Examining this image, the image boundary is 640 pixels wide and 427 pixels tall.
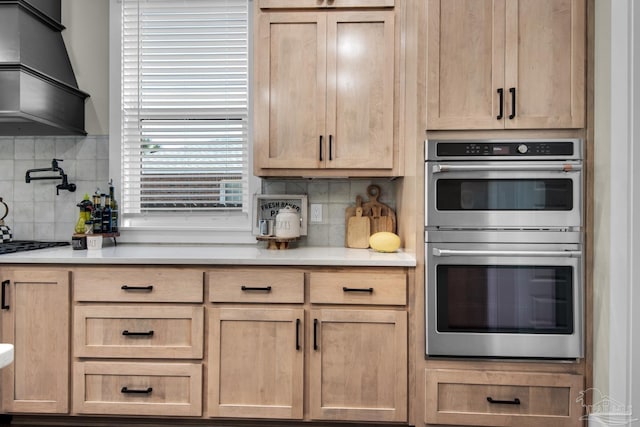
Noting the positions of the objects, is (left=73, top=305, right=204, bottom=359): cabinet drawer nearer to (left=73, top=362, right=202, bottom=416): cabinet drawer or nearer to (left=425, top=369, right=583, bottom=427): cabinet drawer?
(left=73, top=362, right=202, bottom=416): cabinet drawer

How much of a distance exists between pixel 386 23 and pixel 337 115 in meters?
0.58

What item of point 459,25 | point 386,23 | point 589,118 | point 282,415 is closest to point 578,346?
point 589,118

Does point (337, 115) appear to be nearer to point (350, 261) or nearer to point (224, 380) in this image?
point (350, 261)

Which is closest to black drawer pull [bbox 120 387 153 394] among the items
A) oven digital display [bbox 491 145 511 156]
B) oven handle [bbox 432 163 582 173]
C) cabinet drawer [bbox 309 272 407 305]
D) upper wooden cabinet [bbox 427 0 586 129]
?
cabinet drawer [bbox 309 272 407 305]

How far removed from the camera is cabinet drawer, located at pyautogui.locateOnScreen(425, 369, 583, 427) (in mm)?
1786

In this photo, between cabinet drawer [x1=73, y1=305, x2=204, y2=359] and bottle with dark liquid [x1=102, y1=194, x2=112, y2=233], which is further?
bottle with dark liquid [x1=102, y1=194, x2=112, y2=233]

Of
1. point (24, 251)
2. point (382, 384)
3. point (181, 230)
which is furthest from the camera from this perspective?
point (181, 230)

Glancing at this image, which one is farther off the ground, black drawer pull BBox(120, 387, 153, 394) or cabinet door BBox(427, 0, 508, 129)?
cabinet door BBox(427, 0, 508, 129)

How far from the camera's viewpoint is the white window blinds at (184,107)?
8.30 feet

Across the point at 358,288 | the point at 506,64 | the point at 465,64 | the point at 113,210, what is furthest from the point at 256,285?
the point at 506,64

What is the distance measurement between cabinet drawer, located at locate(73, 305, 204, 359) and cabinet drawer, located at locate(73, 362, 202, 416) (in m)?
0.06

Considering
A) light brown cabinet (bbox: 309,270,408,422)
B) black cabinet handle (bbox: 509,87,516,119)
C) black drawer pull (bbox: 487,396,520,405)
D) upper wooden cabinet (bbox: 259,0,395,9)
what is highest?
upper wooden cabinet (bbox: 259,0,395,9)

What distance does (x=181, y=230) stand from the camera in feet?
8.41

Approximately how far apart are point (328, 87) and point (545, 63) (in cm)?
106
